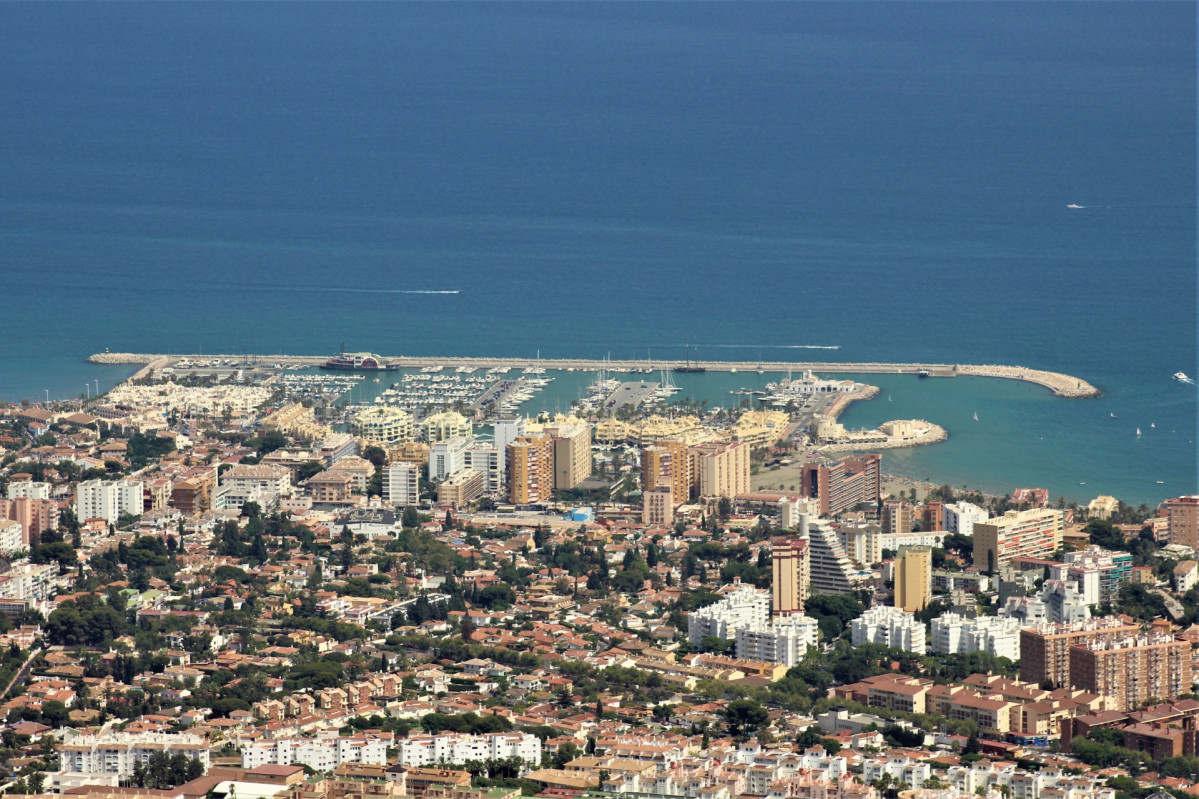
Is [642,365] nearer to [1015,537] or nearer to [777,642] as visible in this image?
[1015,537]

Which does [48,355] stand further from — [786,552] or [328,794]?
[328,794]

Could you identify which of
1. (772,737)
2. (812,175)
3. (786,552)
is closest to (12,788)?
(772,737)

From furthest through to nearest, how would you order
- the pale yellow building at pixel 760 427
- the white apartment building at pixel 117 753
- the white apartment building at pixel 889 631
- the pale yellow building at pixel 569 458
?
the pale yellow building at pixel 760 427 → the pale yellow building at pixel 569 458 → the white apartment building at pixel 889 631 → the white apartment building at pixel 117 753

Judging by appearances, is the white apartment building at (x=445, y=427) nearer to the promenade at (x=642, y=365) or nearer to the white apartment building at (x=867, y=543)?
the promenade at (x=642, y=365)

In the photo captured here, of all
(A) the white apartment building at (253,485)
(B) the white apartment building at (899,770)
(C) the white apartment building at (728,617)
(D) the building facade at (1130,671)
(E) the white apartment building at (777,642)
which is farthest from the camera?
(A) the white apartment building at (253,485)

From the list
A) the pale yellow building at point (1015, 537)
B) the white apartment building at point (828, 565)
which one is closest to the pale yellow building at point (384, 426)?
the white apartment building at point (828, 565)

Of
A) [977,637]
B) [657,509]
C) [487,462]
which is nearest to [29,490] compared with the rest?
[487,462]

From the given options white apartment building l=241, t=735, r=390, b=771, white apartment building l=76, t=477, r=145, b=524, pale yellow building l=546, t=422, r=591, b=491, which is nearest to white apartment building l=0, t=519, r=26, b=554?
white apartment building l=76, t=477, r=145, b=524

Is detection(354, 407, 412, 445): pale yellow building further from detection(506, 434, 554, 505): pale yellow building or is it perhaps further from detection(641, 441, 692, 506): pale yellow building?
detection(641, 441, 692, 506): pale yellow building
